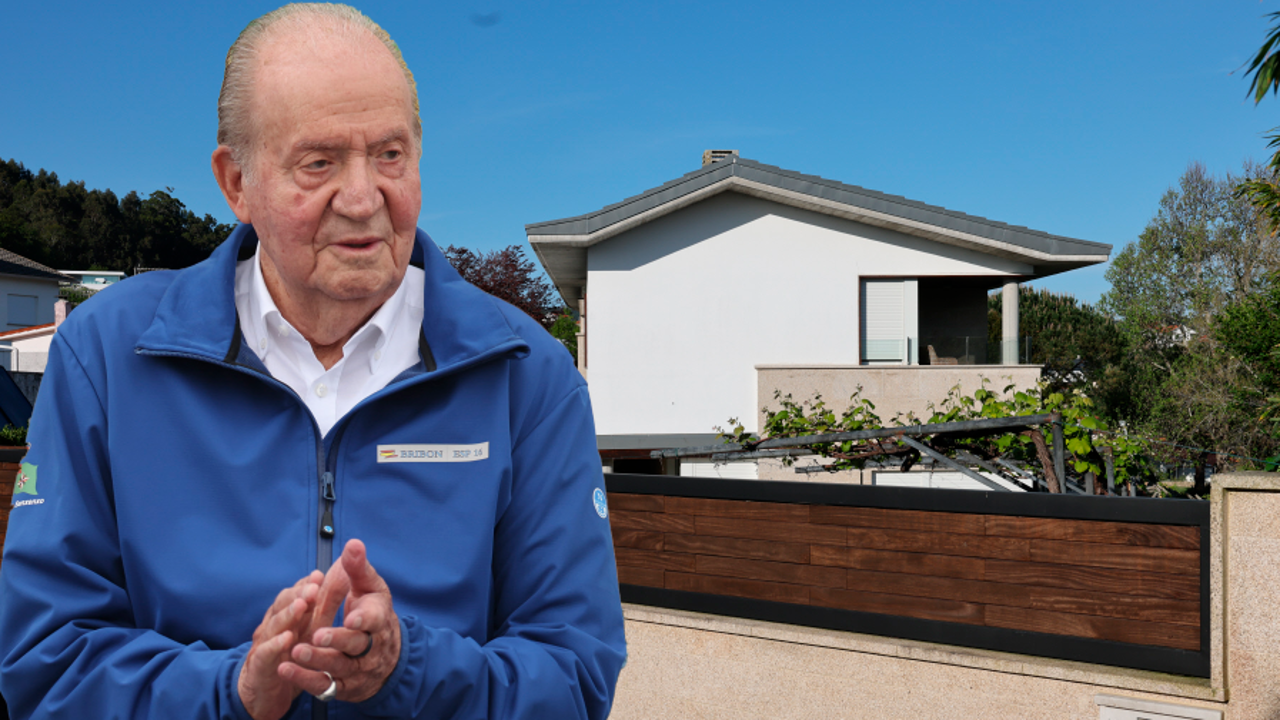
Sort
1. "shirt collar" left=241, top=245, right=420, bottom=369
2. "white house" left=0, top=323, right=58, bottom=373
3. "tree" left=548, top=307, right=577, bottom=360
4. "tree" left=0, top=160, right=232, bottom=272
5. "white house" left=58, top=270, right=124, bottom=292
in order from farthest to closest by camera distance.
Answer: "tree" left=0, top=160, right=232, bottom=272, "white house" left=58, top=270, right=124, bottom=292, "tree" left=548, top=307, right=577, bottom=360, "white house" left=0, top=323, right=58, bottom=373, "shirt collar" left=241, top=245, right=420, bottom=369

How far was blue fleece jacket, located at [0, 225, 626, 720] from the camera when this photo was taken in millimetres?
1306

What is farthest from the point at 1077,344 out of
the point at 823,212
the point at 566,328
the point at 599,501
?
the point at 599,501

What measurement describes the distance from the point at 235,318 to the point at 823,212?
16286 mm

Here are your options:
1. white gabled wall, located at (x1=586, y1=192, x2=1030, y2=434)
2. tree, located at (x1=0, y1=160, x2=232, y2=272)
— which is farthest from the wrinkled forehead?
tree, located at (x1=0, y1=160, x2=232, y2=272)

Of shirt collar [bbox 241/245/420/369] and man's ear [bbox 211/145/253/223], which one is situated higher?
man's ear [bbox 211/145/253/223]

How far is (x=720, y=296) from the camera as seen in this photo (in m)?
17.0

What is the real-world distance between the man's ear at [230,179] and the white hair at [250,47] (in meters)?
0.02

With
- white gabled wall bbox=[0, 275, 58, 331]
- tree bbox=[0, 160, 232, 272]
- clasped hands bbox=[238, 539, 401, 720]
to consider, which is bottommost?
clasped hands bbox=[238, 539, 401, 720]

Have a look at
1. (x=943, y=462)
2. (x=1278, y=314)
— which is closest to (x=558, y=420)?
(x=943, y=462)

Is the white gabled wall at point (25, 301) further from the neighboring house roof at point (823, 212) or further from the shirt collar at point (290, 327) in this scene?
the shirt collar at point (290, 327)

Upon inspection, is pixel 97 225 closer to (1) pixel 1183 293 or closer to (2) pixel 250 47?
(1) pixel 1183 293

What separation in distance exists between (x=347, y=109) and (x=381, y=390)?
1.49 feet

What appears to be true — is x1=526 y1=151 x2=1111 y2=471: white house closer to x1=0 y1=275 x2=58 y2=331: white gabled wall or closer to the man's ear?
the man's ear

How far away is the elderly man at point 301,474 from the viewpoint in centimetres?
131
